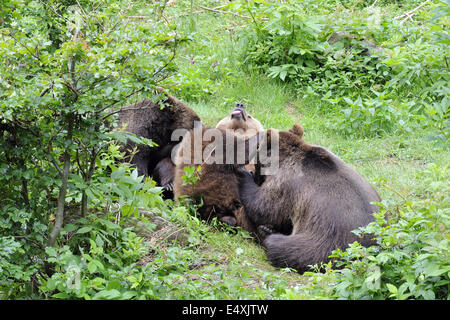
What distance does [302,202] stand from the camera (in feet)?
18.3

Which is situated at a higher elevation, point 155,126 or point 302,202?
point 155,126

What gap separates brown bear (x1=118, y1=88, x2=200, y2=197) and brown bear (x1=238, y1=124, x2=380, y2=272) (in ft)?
3.92

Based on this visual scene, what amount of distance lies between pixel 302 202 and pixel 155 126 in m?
2.31

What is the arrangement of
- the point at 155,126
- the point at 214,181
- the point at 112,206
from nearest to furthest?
the point at 112,206
the point at 214,181
the point at 155,126

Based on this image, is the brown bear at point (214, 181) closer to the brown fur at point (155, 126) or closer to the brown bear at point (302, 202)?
the brown bear at point (302, 202)

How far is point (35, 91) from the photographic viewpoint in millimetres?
3664

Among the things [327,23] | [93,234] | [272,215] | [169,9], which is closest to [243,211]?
[272,215]

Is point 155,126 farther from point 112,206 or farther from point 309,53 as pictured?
point 309,53

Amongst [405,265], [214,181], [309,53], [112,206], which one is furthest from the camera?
[309,53]

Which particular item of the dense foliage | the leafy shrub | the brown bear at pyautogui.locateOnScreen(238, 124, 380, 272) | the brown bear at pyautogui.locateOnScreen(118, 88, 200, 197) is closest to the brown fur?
the brown bear at pyautogui.locateOnScreen(118, 88, 200, 197)

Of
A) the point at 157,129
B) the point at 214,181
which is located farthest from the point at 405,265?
the point at 157,129

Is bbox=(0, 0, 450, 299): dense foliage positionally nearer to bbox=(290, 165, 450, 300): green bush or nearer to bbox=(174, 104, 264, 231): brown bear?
bbox=(290, 165, 450, 300): green bush

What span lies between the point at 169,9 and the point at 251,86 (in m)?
3.19
